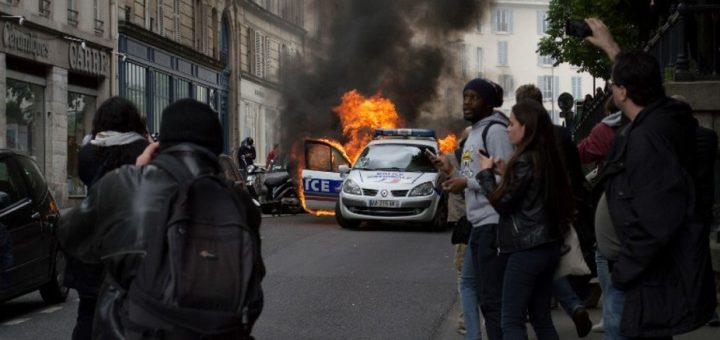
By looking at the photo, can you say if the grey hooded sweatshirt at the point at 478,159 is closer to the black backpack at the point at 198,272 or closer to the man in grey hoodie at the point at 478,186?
the man in grey hoodie at the point at 478,186

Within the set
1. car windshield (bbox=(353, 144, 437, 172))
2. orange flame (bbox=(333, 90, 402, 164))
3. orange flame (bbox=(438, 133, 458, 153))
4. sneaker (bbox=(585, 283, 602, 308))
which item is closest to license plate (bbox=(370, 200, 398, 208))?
car windshield (bbox=(353, 144, 437, 172))

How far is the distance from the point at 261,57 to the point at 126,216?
4690cm

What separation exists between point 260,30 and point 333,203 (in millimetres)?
30011

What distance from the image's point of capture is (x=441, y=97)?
37.4 meters

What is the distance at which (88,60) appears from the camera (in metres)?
31.3

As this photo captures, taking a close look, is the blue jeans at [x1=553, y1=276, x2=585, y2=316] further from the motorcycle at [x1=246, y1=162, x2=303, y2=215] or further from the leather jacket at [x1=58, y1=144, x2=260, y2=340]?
the motorcycle at [x1=246, y1=162, x2=303, y2=215]

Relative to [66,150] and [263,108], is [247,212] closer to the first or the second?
[66,150]

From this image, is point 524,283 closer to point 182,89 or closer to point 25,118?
point 25,118

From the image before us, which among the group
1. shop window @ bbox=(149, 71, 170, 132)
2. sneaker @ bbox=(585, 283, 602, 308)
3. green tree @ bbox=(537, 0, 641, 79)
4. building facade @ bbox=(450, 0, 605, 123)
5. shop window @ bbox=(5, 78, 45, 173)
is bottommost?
sneaker @ bbox=(585, 283, 602, 308)

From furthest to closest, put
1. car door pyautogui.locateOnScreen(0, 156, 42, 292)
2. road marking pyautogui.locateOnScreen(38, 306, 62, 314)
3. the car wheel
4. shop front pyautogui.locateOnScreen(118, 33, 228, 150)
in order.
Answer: shop front pyautogui.locateOnScreen(118, 33, 228, 150) < the car wheel < road marking pyautogui.locateOnScreen(38, 306, 62, 314) < car door pyautogui.locateOnScreen(0, 156, 42, 292)

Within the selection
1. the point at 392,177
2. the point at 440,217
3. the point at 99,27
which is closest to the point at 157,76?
the point at 99,27

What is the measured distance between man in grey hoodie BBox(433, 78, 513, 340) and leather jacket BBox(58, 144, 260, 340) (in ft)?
8.47

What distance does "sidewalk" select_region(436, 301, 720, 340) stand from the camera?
332 inches

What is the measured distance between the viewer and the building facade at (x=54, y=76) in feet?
88.2
